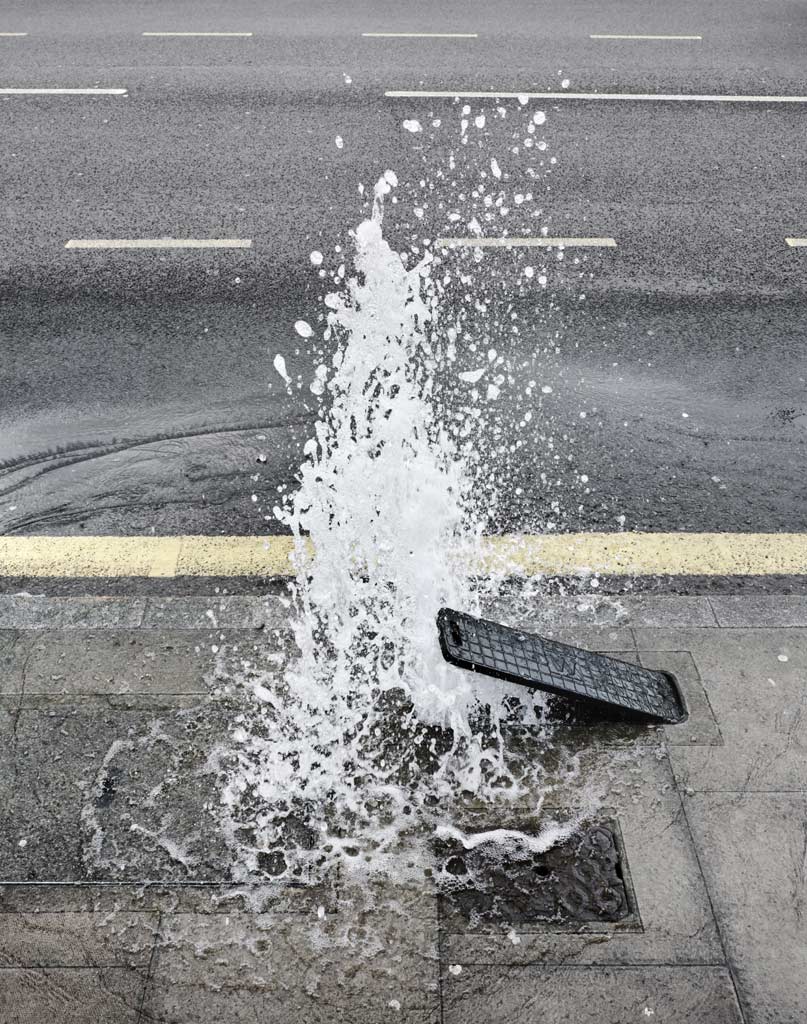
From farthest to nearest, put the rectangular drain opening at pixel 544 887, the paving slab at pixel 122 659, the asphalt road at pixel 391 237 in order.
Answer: the asphalt road at pixel 391 237, the paving slab at pixel 122 659, the rectangular drain opening at pixel 544 887

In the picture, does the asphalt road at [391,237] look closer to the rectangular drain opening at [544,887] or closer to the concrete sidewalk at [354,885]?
the concrete sidewalk at [354,885]

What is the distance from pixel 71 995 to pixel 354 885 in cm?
Result: 80

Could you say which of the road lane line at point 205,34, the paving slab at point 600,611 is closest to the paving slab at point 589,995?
the paving slab at point 600,611

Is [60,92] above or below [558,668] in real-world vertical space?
above

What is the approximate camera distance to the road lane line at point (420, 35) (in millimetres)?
10234

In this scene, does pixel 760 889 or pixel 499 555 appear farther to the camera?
pixel 499 555

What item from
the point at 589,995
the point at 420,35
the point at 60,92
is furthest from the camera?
the point at 420,35

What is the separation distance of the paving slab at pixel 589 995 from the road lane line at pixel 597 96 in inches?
302

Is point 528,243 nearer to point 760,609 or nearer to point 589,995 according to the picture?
point 760,609

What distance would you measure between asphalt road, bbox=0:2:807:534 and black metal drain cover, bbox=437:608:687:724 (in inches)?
39.1

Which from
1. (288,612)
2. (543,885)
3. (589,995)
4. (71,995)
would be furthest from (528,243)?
(71,995)

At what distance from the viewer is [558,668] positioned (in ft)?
11.0

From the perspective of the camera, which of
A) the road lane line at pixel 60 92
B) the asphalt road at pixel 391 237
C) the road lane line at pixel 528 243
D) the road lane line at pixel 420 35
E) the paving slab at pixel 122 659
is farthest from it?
the road lane line at pixel 420 35

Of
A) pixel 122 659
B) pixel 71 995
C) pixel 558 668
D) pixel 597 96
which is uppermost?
pixel 597 96
